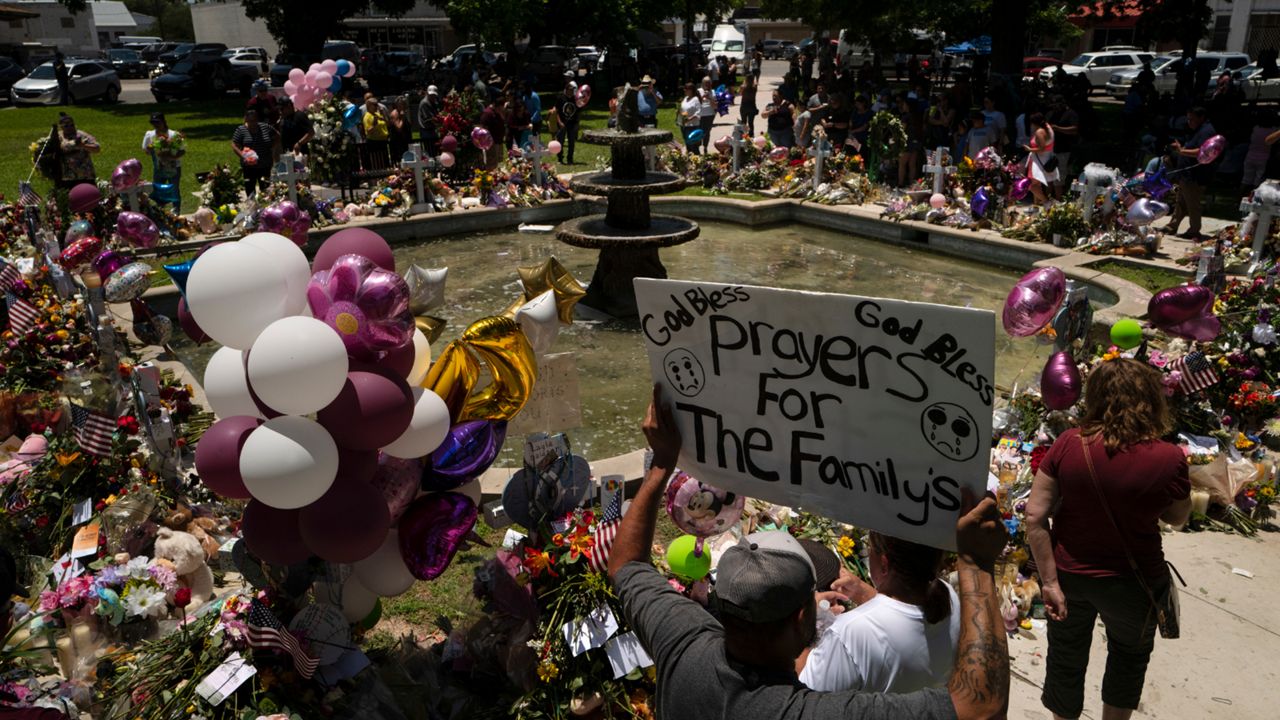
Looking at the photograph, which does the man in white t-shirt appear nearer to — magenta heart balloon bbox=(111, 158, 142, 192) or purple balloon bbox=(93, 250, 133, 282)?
purple balloon bbox=(93, 250, 133, 282)

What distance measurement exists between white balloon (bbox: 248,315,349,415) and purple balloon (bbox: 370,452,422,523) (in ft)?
1.88

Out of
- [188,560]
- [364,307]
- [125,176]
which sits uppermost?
[364,307]

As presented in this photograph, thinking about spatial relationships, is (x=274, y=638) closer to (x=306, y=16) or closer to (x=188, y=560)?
(x=188, y=560)

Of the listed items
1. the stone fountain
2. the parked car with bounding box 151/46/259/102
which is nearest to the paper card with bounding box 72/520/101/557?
the stone fountain

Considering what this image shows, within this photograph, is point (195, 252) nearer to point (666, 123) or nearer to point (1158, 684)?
point (1158, 684)

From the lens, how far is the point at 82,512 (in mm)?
4898

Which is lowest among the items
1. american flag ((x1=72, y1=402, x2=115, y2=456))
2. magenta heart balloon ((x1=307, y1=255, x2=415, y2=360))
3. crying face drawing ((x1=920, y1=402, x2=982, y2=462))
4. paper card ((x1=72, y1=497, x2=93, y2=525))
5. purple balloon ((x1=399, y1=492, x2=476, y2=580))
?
paper card ((x1=72, y1=497, x2=93, y2=525))

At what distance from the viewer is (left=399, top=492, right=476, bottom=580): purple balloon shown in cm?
368

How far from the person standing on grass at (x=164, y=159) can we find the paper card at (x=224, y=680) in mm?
10118

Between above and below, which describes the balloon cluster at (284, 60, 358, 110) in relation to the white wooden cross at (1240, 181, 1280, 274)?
above

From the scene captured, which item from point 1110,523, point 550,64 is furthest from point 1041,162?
point 550,64

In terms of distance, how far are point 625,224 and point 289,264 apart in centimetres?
672

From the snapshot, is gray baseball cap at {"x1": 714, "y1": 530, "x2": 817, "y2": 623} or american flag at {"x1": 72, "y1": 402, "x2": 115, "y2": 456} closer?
gray baseball cap at {"x1": 714, "y1": 530, "x2": 817, "y2": 623}

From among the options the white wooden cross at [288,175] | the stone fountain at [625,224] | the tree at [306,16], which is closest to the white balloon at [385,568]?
the stone fountain at [625,224]
